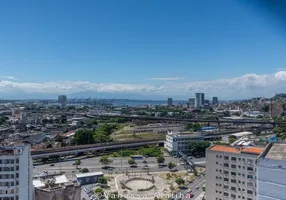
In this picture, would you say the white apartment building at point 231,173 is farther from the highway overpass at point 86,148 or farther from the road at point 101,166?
the highway overpass at point 86,148

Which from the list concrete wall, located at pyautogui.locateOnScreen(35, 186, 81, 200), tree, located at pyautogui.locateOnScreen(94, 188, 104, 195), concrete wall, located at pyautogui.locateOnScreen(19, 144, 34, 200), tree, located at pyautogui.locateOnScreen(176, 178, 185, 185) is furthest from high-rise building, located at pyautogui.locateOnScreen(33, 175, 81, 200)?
tree, located at pyautogui.locateOnScreen(176, 178, 185, 185)

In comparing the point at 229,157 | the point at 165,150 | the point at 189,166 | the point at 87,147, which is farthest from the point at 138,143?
the point at 229,157

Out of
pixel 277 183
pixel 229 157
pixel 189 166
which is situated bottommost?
pixel 189 166

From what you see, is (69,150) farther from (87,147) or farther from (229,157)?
(229,157)

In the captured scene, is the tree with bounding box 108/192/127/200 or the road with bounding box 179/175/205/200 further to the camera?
the road with bounding box 179/175/205/200

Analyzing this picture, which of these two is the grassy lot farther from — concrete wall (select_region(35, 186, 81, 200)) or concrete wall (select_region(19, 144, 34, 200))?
concrete wall (select_region(19, 144, 34, 200))

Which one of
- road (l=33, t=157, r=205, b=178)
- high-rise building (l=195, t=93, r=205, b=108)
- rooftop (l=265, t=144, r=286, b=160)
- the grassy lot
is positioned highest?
high-rise building (l=195, t=93, r=205, b=108)

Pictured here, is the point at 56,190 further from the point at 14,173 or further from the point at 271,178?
the point at 271,178

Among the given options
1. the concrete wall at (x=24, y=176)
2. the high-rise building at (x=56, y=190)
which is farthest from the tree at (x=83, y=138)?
the concrete wall at (x=24, y=176)
